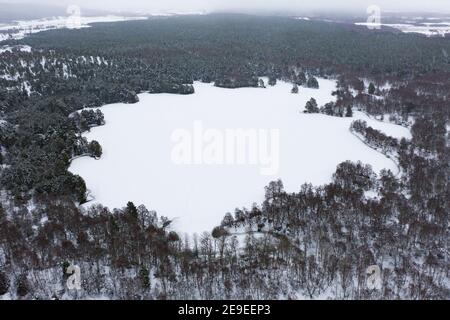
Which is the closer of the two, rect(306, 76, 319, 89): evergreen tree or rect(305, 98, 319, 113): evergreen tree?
rect(305, 98, 319, 113): evergreen tree

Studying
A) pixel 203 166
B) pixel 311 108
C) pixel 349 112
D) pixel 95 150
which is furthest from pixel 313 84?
pixel 95 150

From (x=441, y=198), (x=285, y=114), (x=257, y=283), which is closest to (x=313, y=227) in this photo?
(x=257, y=283)

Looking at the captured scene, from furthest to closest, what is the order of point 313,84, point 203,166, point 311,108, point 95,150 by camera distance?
point 313,84
point 311,108
point 95,150
point 203,166

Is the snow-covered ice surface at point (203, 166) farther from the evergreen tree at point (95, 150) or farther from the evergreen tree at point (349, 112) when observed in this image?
the evergreen tree at point (349, 112)

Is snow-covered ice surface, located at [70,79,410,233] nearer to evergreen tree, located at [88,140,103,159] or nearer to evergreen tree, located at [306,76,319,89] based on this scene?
evergreen tree, located at [88,140,103,159]

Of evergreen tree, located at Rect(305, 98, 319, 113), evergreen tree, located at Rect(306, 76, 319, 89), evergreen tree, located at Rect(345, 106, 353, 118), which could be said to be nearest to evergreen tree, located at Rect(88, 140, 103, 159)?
evergreen tree, located at Rect(305, 98, 319, 113)

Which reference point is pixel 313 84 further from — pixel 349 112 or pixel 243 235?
pixel 243 235

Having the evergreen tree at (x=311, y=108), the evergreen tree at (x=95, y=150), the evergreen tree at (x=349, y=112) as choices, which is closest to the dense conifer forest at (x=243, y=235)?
the evergreen tree at (x=95, y=150)

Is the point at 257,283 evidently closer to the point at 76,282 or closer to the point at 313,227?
the point at 313,227
